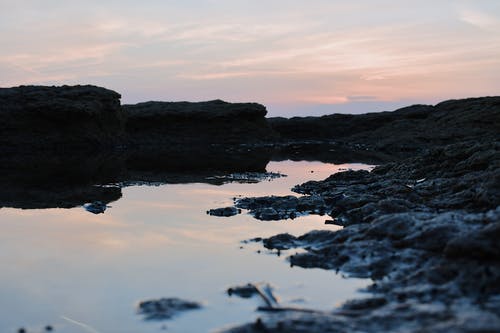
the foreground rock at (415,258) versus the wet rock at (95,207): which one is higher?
the wet rock at (95,207)

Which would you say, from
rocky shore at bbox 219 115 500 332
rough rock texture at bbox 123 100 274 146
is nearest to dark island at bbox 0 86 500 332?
rocky shore at bbox 219 115 500 332

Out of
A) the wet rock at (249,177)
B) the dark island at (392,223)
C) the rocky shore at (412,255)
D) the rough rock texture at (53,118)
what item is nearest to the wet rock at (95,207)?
the dark island at (392,223)

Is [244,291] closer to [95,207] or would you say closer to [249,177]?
[95,207]

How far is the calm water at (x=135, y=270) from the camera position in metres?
8.47

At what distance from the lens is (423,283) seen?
8977mm

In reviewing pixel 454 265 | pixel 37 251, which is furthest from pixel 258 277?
pixel 37 251

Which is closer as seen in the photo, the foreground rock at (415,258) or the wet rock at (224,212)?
the foreground rock at (415,258)

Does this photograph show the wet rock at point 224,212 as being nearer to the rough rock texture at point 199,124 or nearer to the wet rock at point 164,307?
the wet rock at point 164,307

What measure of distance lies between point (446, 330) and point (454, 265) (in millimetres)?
2649

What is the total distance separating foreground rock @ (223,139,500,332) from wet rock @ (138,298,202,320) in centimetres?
132

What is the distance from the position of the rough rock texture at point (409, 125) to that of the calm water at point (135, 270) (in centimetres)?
4912

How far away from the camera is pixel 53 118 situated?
68.7 m

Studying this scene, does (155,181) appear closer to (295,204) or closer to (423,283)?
(295,204)

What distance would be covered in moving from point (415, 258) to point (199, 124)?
283ft
